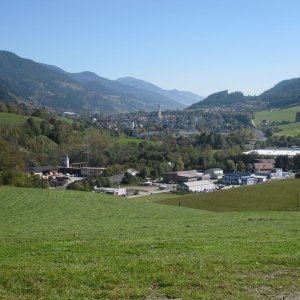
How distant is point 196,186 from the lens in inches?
3797

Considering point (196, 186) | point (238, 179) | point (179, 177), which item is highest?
point (179, 177)

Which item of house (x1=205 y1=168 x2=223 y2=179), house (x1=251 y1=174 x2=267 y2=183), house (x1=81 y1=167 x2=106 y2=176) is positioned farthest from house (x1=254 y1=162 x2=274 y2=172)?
house (x1=81 y1=167 x2=106 y2=176)

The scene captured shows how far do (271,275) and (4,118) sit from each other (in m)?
137

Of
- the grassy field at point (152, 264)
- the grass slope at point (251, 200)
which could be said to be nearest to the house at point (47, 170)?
the grass slope at point (251, 200)

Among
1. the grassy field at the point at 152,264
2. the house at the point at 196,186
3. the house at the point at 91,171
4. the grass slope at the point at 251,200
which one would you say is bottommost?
the house at the point at 196,186

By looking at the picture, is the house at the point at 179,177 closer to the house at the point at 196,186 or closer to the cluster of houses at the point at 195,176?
the cluster of houses at the point at 195,176

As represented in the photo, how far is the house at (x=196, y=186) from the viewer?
3693 inches

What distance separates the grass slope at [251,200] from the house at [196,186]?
24699 mm

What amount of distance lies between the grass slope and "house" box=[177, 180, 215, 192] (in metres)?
24.7

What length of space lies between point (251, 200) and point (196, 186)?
39.3 metres

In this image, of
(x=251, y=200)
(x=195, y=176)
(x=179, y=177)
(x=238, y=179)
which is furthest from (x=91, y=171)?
(x=251, y=200)

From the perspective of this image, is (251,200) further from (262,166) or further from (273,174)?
(262,166)

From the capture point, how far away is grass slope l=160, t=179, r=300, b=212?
163ft

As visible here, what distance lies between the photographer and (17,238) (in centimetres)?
1834
